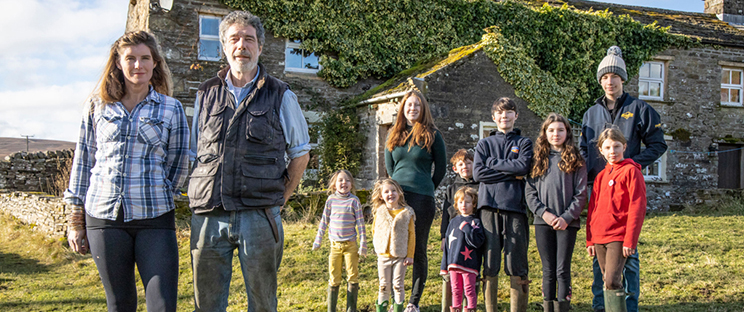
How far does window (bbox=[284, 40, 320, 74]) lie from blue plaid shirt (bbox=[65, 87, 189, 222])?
32.2 feet

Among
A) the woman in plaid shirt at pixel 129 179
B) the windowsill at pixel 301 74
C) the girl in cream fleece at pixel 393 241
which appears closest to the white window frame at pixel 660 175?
the windowsill at pixel 301 74

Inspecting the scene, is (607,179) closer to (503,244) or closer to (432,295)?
(503,244)

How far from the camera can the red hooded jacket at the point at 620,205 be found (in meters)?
3.71

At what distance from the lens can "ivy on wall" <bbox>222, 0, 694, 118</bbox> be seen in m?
12.5

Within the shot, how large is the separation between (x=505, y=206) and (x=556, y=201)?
0.39m

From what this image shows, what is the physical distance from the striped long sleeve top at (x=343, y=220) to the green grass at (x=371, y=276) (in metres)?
0.79

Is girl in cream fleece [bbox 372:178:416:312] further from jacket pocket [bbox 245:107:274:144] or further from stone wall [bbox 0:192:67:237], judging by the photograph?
stone wall [bbox 0:192:67:237]

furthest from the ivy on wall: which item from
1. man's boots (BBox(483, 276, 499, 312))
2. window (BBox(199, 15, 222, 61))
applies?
man's boots (BBox(483, 276, 499, 312))

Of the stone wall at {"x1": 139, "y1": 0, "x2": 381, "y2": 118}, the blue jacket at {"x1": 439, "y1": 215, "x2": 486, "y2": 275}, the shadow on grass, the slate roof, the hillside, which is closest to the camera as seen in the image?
the blue jacket at {"x1": 439, "y1": 215, "x2": 486, "y2": 275}

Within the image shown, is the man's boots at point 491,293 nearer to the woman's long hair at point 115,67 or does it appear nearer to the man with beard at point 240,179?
the man with beard at point 240,179

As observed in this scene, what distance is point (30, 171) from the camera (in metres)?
15.2

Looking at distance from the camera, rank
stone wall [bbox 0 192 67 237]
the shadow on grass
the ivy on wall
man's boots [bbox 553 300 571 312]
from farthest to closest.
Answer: the ivy on wall
stone wall [bbox 0 192 67 237]
the shadow on grass
man's boots [bbox 553 300 571 312]

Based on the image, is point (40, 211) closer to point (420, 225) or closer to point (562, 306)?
point (420, 225)

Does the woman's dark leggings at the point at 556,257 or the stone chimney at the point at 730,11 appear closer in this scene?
the woman's dark leggings at the point at 556,257
